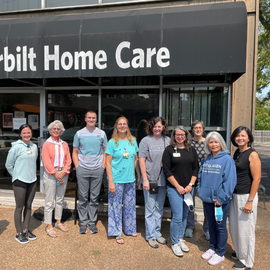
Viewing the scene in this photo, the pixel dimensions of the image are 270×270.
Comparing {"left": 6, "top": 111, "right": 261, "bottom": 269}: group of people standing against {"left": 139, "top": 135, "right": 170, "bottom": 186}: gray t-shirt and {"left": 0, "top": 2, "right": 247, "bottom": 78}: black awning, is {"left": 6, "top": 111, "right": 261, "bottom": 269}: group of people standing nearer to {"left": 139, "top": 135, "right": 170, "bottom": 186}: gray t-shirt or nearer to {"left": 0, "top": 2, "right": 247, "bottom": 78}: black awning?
{"left": 139, "top": 135, "right": 170, "bottom": 186}: gray t-shirt

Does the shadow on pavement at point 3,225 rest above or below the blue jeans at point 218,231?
below

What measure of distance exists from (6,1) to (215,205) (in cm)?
621

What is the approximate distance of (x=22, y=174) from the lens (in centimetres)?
339

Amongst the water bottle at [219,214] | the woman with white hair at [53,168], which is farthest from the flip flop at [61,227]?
the water bottle at [219,214]

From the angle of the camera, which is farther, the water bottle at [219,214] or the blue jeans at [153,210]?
the blue jeans at [153,210]

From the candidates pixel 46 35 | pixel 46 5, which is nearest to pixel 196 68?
pixel 46 35

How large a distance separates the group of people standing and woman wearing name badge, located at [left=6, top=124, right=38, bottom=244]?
0.01 meters

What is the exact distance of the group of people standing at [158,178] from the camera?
291cm

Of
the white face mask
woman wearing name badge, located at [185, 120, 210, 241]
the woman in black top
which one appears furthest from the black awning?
the white face mask

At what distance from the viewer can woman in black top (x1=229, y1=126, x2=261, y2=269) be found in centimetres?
284

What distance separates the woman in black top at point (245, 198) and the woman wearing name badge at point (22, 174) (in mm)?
2854

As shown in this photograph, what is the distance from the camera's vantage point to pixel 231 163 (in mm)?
2869

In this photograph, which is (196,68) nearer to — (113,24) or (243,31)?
(243,31)

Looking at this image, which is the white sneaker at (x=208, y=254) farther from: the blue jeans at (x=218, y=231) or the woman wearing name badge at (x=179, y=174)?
the woman wearing name badge at (x=179, y=174)
